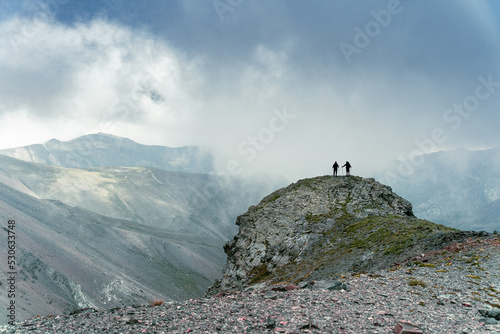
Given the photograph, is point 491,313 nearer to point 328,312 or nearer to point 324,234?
point 328,312

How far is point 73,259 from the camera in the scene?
159 metres

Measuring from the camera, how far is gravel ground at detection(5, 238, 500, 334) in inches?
483

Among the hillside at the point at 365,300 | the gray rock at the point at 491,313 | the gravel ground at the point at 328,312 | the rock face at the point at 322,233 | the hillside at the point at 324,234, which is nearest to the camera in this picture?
the gravel ground at the point at 328,312

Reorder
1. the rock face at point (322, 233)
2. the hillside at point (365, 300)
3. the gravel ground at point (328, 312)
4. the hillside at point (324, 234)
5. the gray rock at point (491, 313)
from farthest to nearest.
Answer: the rock face at point (322, 233)
the hillside at point (324, 234)
the gray rock at point (491, 313)
the hillside at point (365, 300)
the gravel ground at point (328, 312)

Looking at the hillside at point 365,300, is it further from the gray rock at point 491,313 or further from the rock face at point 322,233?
the rock face at point 322,233

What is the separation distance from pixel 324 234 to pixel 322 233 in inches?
23.0

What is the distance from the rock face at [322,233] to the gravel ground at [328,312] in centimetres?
1488

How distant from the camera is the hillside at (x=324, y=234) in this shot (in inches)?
1475

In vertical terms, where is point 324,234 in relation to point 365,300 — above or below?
above

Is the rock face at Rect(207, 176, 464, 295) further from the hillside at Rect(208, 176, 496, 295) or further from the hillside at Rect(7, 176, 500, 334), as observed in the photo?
the hillside at Rect(7, 176, 500, 334)

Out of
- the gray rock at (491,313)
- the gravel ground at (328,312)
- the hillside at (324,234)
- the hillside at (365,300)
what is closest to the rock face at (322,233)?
the hillside at (324,234)

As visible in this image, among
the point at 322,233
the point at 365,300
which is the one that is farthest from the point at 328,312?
the point at 322,233

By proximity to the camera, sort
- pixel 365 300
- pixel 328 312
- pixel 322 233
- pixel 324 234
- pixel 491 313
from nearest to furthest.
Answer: pixel 328 312 → pixel 491 313 → pixel 365 300 → pixel 324 234 → pixel 322 233

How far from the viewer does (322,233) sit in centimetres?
5588
